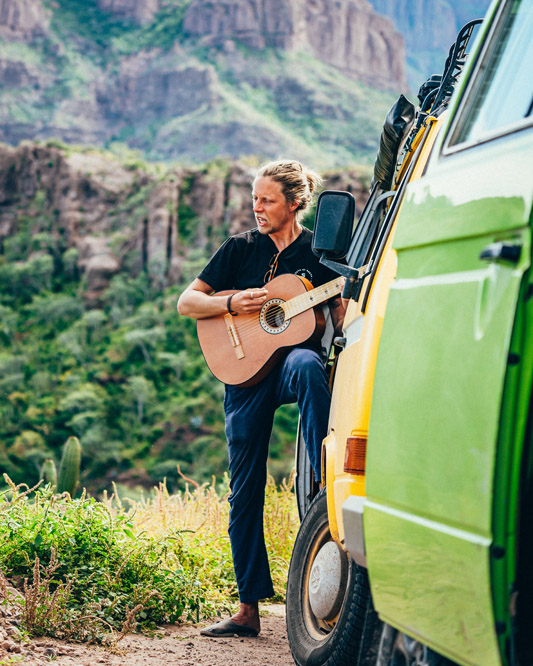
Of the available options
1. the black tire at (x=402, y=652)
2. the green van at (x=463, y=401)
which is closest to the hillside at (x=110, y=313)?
the black tire at (x=402, y=652)

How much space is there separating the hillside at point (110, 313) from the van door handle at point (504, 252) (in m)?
34.1

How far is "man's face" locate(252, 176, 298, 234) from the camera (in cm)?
411

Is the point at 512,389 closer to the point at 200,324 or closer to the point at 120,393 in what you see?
the point at 200,324

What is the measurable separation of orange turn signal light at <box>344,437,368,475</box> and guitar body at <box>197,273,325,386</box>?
1321 millimetres

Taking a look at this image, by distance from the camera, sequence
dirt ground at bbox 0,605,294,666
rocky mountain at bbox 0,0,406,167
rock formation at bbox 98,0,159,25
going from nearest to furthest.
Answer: dirt ground at bbox 0,605,294,666 < rocky mountain at bbox 0,0,406,167 < rock formation at bbox 98,0,159,25

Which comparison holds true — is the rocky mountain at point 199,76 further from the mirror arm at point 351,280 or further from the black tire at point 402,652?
the black tire at point 402,652

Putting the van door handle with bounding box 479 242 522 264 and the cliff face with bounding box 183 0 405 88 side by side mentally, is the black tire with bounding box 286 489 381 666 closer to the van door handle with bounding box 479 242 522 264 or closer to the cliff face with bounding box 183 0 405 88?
the van door handle with bounding box 479 242 522 264

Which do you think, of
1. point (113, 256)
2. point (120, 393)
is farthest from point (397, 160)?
point (113, 256)

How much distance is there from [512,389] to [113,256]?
5322 centimetres

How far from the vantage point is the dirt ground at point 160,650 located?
3252mm

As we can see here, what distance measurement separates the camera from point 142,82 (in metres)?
115

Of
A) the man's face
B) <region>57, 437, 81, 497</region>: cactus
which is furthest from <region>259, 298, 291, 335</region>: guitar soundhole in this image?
<region>57, 437, 81, 497</region>: cactus

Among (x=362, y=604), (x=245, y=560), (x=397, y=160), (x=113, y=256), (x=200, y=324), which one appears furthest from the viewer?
(x=113, y=256)

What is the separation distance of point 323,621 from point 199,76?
112947mm
